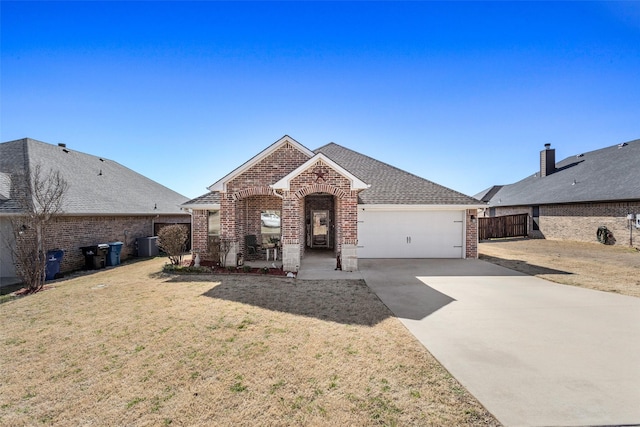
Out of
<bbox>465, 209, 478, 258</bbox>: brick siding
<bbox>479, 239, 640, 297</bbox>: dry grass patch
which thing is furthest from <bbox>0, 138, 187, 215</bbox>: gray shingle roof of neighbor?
<bbox>479, 239, 640, 297</bbox>: dry grass patch

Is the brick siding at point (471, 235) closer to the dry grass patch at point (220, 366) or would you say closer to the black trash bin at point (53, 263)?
the dry grass patch at point (220, 366)

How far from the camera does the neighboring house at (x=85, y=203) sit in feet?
36.3

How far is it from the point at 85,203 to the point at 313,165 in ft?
35.3

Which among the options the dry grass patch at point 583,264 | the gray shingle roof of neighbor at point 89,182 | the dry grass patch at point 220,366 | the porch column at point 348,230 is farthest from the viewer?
the gray shingle roof of neighbor at point 89,182

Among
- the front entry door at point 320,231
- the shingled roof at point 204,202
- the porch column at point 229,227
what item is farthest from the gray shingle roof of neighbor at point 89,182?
the front entry door at point 320,231

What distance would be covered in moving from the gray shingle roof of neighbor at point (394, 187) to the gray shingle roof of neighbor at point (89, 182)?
10736 millimetres

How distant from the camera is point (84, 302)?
730 cm

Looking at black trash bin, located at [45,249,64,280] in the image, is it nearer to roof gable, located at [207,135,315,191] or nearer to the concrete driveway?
roof gable, located at [207,135,315,191]

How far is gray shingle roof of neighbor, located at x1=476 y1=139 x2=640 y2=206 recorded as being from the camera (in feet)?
57.9

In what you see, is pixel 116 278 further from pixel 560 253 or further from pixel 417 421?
pixel 560 253

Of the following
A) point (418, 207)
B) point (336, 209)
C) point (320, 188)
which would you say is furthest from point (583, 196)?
point (320, 188)

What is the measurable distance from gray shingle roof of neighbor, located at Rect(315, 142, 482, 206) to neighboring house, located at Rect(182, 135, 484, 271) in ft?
0.16

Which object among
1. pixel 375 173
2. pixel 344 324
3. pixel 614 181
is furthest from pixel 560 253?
pixel 344 324

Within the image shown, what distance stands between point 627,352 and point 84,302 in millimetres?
11546
